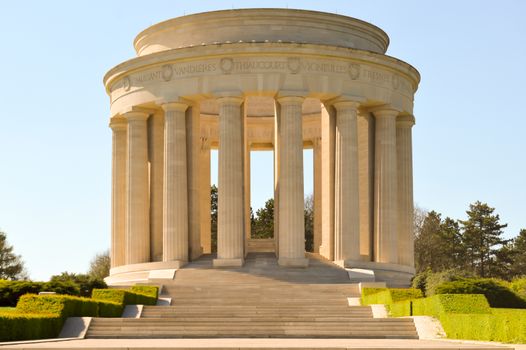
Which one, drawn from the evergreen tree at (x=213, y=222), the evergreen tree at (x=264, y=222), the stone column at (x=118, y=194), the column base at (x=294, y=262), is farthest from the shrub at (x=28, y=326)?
the evergreen tree at (x=264, y=222)

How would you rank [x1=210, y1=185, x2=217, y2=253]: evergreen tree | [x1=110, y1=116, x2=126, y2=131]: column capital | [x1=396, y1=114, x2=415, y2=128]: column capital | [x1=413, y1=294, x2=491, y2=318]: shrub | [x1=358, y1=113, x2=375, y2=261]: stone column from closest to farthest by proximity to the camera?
1. [x1=413, y1=294, x2=491, y2=318]: shrub
2. [x1=358, y1=113, x2=375, y2=261]: stone column
3. [x1=396, y1=114, x2=415, y2=128]: column capital
4. [x1=110, y1=116, x2=126, y2=131]: column capital
5. [x1=210, y1=185, x2=217, y2=253]: evergreen tree

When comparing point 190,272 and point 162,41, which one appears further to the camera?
point 162,41

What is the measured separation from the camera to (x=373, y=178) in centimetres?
7550

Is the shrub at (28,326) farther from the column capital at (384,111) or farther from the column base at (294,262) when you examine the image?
the column capital at (384,111)

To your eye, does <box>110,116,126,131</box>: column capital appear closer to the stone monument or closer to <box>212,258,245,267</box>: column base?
the stone monument

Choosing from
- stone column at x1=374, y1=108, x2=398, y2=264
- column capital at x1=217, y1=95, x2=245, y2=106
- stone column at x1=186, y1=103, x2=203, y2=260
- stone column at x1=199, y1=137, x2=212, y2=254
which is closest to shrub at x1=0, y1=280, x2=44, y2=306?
stone column at x1=186, y1=103, x2=203, y2=260

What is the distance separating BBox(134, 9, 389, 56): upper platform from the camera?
71812 millimetres

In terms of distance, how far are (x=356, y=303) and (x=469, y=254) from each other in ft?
191

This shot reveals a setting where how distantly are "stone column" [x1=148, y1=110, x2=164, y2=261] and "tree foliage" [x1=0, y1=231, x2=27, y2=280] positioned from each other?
126 ft

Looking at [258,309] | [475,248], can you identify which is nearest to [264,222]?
[475,248]

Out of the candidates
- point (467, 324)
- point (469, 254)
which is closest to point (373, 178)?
point (467, 324)

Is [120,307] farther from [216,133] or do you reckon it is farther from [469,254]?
[469,254]

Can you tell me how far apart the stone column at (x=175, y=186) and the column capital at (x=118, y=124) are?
699 centimetres

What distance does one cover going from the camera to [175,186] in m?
71.3
